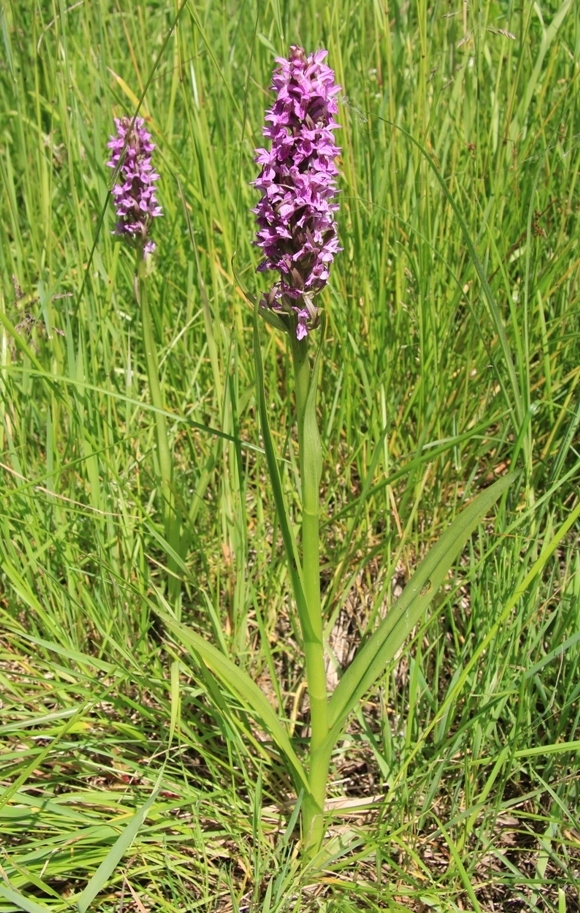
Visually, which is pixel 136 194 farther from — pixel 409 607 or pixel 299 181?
pixel 409 607

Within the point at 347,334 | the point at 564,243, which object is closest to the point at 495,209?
the point at 564,243

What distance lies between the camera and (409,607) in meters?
1.54

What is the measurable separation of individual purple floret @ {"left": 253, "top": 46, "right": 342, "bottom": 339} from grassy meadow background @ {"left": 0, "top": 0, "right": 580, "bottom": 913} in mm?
342

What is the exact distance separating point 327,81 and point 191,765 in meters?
1.53

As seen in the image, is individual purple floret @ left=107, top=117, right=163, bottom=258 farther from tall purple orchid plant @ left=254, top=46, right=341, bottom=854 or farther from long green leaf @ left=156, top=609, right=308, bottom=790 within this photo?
long green leaf @ left=156, top=609, right=308, bottom=790

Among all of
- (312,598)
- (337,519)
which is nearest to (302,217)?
(312,598)

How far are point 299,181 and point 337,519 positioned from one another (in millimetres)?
1025

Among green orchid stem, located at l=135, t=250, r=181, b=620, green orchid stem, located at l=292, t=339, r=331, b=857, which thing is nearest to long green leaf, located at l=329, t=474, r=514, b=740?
green orchid stem, located at l=292, t=339, r=331, b=857

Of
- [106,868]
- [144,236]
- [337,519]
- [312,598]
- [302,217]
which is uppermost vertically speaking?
[302,217]

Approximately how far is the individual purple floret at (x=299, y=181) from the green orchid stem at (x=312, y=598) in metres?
0.11

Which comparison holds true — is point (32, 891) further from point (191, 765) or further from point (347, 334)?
point (347, 334)

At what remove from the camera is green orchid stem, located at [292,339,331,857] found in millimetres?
1421

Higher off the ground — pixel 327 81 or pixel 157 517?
pixel 327 81

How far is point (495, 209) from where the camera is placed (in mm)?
2377
